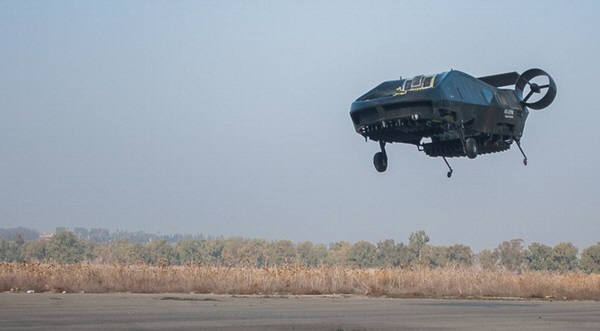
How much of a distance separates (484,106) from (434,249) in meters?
115

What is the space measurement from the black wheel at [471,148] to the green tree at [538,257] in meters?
99.8

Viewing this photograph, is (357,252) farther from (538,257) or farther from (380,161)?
(380,161)

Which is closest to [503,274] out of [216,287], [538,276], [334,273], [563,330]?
[538,276]

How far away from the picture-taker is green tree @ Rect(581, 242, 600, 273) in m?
123

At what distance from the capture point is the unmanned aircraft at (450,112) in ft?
87.5

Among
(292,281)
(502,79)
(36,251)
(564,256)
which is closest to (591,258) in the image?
(564,256)

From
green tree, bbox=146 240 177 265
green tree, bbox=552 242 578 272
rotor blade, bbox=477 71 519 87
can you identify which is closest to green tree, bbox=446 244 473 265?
green tree, bbox=552 242 578 272

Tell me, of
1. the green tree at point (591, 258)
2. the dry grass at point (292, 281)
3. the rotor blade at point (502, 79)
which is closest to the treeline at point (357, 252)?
the green tree at point (591, 258)

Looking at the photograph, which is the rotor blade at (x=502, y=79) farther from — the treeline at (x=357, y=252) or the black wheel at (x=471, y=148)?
the treeline at (x=357, y=252)

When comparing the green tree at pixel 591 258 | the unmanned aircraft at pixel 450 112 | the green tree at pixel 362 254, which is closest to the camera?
the unmanned aircraft at pixel 450 112

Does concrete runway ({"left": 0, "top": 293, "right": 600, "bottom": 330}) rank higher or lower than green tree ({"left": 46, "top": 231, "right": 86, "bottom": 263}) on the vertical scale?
lower

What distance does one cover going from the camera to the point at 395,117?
26.9m

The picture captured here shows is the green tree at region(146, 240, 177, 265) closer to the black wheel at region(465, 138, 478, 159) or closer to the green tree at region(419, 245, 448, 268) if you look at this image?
the green tree at region(419, 245, 448, 268)

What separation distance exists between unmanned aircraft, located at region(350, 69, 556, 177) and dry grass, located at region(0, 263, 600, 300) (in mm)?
8144
